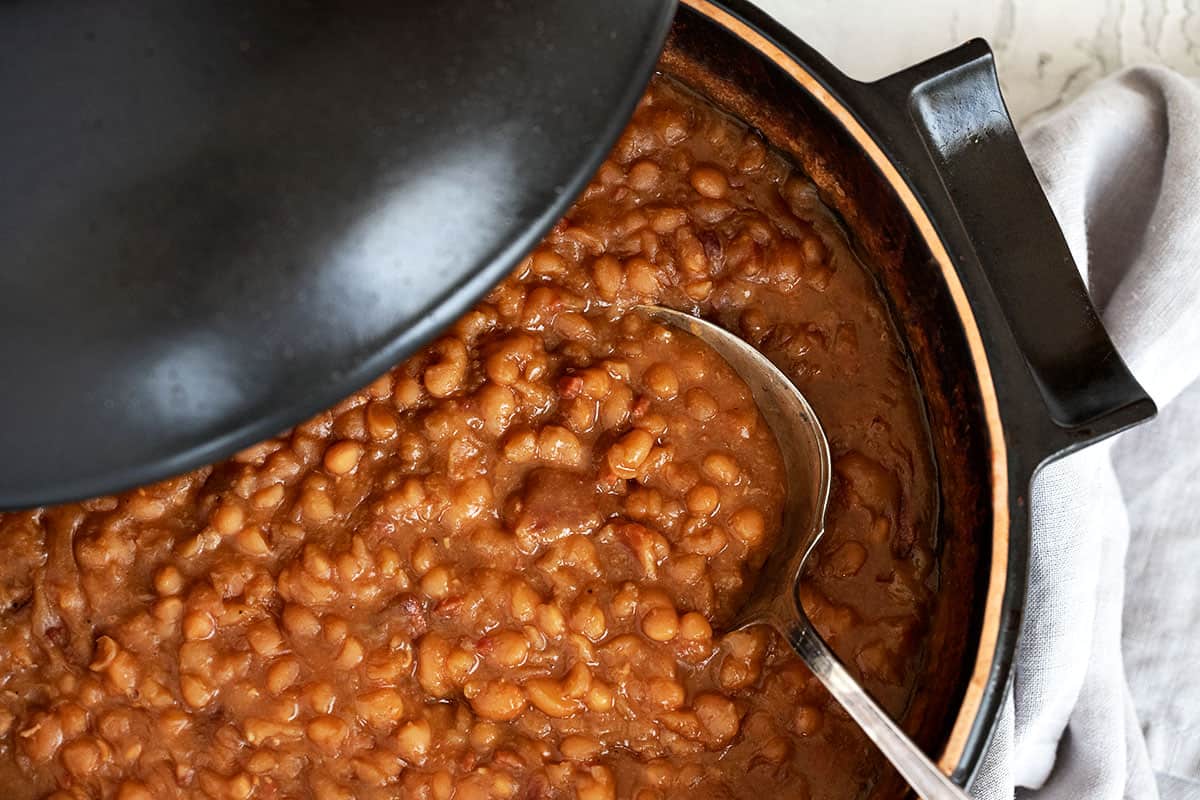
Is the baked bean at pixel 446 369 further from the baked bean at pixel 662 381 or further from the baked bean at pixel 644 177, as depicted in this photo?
the baked bean at pixel 644 177

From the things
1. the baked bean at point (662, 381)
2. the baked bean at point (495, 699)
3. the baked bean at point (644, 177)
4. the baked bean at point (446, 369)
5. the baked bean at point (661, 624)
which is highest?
the baked bean at point (644, 177)

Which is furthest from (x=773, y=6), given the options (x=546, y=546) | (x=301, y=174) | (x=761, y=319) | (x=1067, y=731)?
(x=301, y=174)

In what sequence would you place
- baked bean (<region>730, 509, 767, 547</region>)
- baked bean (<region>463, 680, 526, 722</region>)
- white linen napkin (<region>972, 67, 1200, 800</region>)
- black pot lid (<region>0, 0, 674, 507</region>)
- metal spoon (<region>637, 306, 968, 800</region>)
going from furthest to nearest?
white linen napkin (<region>972, 67, 1200, 800</region>)
baked bean (<region>730, 509, 767, 547</region>)
baked bean (<region>463, 680, 526, 722</region>)
metal spoon (<region>637, 306, 968, 800</region>)
black pot lid (<region>0, 0, 674, 507</region>)

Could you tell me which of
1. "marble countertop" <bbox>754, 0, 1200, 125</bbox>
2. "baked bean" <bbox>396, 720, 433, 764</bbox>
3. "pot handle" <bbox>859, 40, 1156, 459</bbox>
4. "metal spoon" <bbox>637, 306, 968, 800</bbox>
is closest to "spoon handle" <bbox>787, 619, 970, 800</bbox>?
"metal spoon" <bbox>637, 306, 968, 800</bbox>

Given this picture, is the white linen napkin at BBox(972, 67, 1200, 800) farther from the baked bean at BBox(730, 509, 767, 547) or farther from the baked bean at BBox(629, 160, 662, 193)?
the baked bean at BBox(629, 160, 662, 193)

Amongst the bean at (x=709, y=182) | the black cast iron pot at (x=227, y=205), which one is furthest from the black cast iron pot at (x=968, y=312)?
the black cast iron pot at (x=227, y=205)

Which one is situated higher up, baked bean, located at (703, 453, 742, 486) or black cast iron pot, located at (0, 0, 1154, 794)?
black cast iron pot, located at (0, 0, 1154, 794)

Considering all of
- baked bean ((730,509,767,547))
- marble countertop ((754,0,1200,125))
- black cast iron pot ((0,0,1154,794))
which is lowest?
baked bean ((730,509,767,547))
